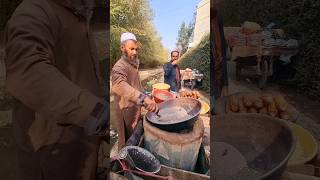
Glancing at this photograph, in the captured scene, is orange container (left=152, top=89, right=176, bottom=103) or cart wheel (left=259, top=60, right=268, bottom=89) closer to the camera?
cart wheel (left=259, top=60, right=268, bottom=89)

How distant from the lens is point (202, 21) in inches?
170

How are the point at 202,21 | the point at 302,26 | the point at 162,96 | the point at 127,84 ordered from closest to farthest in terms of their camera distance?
the point at 302,26, the point at 202,21, the point at 162,96, the point at 127,84

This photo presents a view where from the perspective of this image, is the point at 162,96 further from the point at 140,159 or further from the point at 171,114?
the point at 140,159

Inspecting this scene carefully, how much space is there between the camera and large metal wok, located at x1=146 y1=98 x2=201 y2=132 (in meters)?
4.34

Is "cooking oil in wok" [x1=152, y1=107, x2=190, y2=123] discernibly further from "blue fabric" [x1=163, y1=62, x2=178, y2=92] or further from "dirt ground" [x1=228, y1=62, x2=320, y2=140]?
"dirt ground" [x1=228, y1=62, x2=320, y2=140]

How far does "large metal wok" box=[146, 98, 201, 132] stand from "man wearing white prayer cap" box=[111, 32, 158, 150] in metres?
0.18

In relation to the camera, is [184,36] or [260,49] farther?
[184,36]

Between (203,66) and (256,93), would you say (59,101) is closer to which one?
(203,66)

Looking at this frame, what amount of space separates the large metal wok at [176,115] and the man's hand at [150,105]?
0.11ft

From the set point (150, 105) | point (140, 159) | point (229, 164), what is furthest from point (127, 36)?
point (229, 164)

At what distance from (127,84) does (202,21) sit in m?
0.83

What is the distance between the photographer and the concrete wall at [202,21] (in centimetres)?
426

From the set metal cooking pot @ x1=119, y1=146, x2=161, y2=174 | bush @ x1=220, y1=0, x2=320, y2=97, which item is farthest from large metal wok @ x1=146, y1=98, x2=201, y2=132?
bush @ x1=220, y1=0, x2=320, y2=97

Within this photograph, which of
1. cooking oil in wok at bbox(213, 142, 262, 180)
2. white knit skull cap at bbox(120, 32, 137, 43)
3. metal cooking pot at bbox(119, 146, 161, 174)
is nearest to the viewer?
cooking oil in wok at bbox(213, 142, 262, 180)
